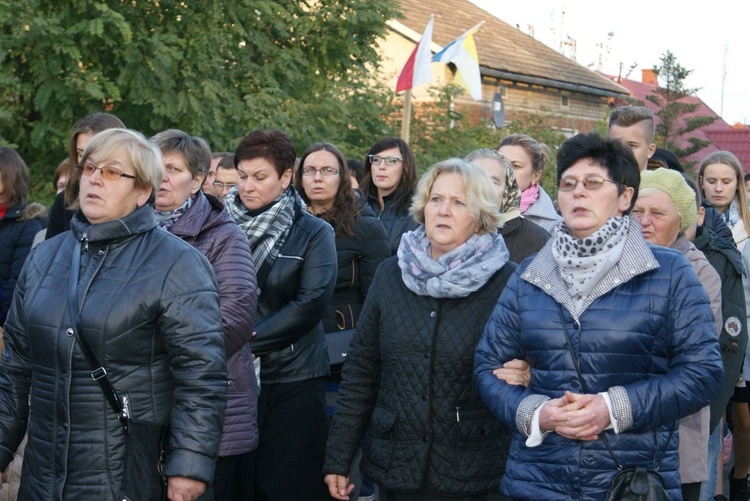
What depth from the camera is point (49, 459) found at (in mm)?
3533

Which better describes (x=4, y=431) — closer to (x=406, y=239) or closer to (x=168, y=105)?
(x=406, y=239)

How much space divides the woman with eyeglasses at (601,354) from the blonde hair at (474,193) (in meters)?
0.62

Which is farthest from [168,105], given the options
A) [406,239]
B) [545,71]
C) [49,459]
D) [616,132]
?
[545,71]

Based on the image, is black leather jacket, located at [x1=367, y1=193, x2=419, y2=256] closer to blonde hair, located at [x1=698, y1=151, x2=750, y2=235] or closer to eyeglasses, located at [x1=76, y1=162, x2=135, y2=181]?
blonde hair, located at [x1=698, y1=151, x2=750, y2=235]

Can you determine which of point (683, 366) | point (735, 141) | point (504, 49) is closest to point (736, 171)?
point (683, 366)

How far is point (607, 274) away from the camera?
3613 millimetres

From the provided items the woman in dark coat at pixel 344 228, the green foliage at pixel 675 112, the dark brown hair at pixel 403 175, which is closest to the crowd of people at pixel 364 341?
the woman in dark coat at pixel 344 228

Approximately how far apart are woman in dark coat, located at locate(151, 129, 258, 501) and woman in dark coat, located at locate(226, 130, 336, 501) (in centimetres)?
31

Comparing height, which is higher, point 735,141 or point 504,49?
point 504,49

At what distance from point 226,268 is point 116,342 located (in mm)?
1062

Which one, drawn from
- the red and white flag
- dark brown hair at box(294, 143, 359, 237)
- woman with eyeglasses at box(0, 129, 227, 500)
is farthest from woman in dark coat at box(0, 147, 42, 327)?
the red and white flag

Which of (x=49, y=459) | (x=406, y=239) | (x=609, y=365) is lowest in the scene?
(x=49, y=459)

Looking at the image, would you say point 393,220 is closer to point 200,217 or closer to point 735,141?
point 200,217

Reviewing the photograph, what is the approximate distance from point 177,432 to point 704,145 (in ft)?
100
